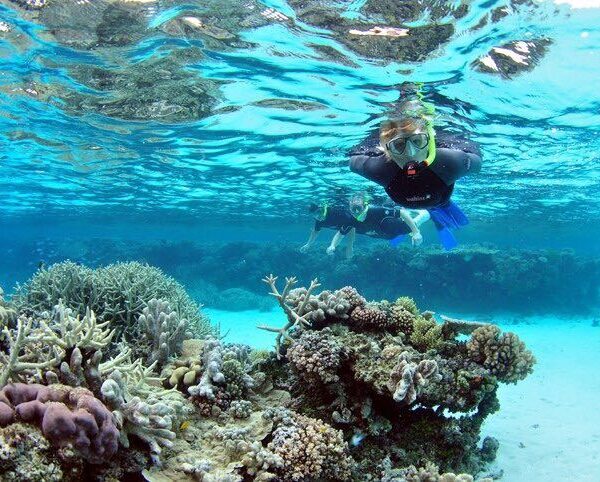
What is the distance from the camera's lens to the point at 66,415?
10.3 ft

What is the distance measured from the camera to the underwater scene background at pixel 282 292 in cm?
402

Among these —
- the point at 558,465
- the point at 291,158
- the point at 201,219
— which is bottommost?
the point at 558,465

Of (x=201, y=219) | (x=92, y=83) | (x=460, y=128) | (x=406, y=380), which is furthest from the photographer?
(x=201, y=219)

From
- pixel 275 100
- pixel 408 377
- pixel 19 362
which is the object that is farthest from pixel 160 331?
pixel 275 100

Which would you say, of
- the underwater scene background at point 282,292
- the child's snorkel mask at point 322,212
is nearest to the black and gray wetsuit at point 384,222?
the child's snorkel mask at point 322,212

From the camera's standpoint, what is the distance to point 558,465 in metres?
7.68

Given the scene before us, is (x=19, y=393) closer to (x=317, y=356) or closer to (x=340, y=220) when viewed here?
(x=317, y=356)

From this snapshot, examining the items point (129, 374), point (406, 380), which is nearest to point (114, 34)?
point (129, 374)

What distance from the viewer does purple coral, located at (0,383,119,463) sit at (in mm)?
3141

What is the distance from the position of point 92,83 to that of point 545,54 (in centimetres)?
1244

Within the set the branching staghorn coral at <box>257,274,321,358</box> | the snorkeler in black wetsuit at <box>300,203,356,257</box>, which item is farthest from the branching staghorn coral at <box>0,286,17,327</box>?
the snorkeler in black wetsuit at <box>300,203,356,257</box>

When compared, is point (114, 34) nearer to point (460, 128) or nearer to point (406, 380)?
point (406, 380)

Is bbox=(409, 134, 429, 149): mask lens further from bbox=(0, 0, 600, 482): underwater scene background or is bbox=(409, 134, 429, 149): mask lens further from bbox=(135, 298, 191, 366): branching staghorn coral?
bbox=(135, 298, 191, 366): branching staghorn coral

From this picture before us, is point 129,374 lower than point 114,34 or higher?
lower
